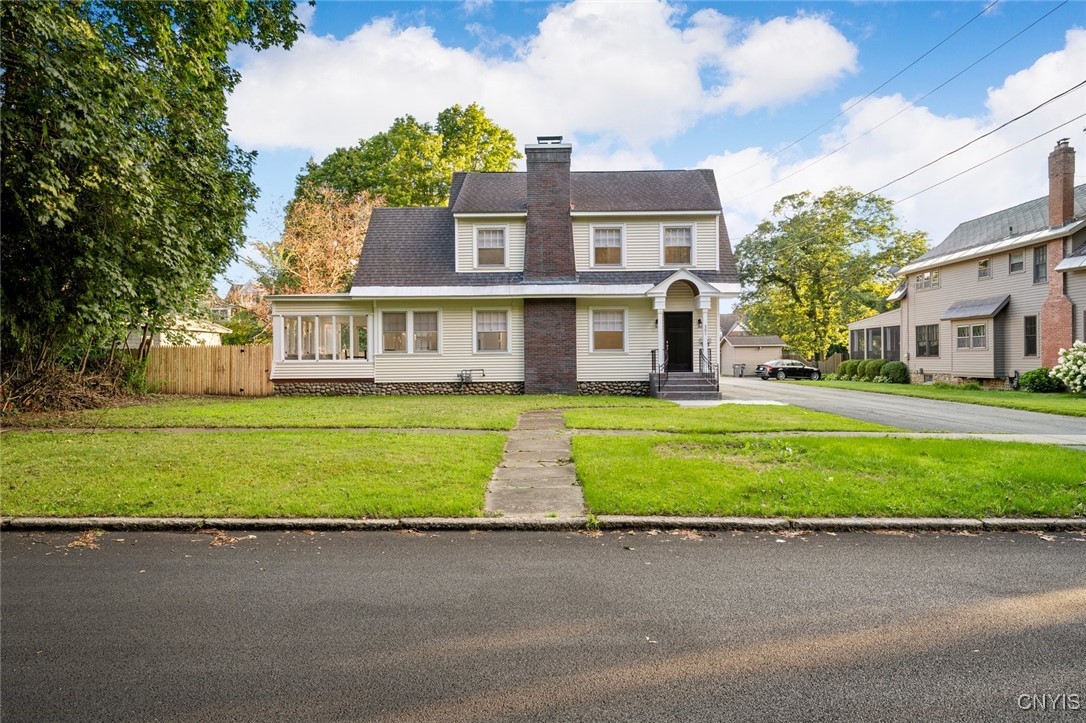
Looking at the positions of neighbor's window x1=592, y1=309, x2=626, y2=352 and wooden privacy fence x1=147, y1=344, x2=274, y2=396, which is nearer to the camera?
wooden privacy fence x1=147, y1=344, x2=274, y2=396

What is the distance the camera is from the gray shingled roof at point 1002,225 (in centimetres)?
2527

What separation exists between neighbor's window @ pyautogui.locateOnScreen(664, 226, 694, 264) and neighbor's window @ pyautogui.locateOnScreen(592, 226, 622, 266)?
167 centimetres

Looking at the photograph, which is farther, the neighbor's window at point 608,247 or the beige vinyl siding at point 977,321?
the beige vinyl siding at point 977,321

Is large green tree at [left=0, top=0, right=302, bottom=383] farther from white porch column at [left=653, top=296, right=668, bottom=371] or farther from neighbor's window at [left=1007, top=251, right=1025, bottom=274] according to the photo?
neighbor's window at [left=1007, top=251, right=1025, bottom=274]

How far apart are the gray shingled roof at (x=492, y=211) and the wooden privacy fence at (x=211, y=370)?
4.60 meters

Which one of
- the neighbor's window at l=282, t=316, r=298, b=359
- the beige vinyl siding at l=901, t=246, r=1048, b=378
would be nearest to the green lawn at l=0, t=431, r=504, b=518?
the neighbor's window at l=282, t=316, r=298, b=359

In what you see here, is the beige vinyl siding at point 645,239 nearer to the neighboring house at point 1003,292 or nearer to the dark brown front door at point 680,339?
the dark brown front door at point 680,339

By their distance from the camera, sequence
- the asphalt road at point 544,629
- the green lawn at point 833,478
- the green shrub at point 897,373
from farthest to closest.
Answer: the green shrub at point 897,373 < the green lawn at point 833,478 < the asphalt road at point 544,629

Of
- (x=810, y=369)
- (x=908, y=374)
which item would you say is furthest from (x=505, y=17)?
(x=810, y=369)

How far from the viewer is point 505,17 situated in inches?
639

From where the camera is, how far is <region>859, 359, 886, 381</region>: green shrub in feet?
111

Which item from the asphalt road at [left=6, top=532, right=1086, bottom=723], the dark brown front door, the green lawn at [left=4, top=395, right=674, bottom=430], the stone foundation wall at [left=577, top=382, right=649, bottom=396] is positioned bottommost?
the asphalt road at [left=6, top=532, right=1086, bottom=723]

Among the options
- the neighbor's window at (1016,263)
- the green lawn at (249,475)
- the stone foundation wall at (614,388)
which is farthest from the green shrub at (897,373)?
the green lawn at (249,475)

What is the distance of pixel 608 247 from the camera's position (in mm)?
21031
